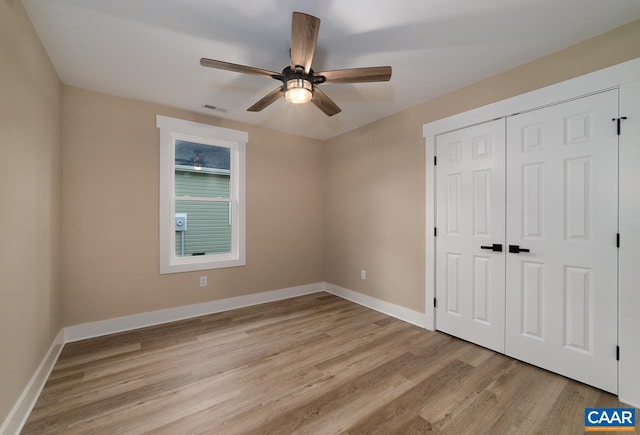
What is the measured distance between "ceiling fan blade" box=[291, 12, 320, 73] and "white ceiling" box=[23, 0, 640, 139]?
0.29 meters

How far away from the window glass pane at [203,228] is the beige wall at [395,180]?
5.63ft

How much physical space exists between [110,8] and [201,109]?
5.36 feet

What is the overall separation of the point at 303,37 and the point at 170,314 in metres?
3.36

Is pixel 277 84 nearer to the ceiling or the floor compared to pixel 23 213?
nearer to the ceiling

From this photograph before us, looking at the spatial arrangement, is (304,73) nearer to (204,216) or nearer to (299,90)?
(299,90)

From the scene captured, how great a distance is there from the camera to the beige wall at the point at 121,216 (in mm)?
2779

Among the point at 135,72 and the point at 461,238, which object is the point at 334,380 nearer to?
the point at 461,238

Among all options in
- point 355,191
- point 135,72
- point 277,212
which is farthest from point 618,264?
point 135,72

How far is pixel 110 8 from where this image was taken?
1746 millimetres

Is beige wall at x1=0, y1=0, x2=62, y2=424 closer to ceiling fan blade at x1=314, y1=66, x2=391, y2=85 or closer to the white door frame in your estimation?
ceiling fan blade at x1=314, y1=66, x2=391, y2=85

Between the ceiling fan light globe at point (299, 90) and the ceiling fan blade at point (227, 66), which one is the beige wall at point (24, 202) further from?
the ceiling fan light globe at point (299, 90)

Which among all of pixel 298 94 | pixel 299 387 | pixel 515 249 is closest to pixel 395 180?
pixel 515 249

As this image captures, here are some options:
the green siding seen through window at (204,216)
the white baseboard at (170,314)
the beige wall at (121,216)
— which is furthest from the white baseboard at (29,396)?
the green siding seen through window at (204,216)

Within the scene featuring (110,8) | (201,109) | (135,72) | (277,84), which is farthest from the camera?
(201,109)
